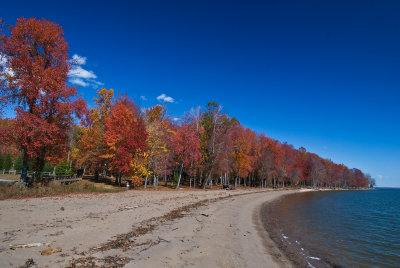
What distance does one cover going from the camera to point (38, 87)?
55.6 feet

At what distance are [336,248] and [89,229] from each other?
506 inches

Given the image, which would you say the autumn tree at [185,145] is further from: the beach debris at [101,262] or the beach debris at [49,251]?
the beach debris at [101,262]

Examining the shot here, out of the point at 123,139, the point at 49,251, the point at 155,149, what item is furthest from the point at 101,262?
the point at 155,149

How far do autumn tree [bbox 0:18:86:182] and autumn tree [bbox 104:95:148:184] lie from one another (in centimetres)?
743

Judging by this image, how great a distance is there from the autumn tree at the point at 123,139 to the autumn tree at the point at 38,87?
7.43 meters

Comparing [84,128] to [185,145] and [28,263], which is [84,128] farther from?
[28,263]

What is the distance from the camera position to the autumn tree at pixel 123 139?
26.1 metres

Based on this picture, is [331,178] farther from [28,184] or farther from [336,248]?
[28,184]

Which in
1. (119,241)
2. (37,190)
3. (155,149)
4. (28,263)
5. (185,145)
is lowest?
(119,241)

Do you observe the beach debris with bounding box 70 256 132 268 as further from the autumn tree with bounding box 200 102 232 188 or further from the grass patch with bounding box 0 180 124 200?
the autumn tree with bounding box 200 102 232 188

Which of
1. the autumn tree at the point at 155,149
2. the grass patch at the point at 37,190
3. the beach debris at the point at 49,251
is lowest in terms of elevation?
the beach debris at the point at 49,251

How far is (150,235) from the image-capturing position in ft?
29.9

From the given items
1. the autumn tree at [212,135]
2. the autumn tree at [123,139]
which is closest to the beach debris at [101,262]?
the autumn tree at [123,139]

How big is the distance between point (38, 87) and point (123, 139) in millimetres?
11234
